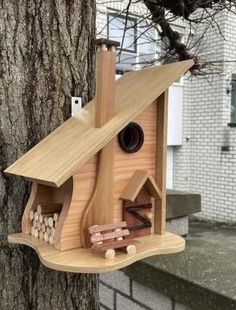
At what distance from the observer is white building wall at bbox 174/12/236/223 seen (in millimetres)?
6301

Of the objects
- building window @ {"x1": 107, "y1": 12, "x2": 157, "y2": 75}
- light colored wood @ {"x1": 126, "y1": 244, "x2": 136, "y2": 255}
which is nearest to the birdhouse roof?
light colored wood @ {"x1": 126, "y1": 244, "x2": 136, "y2": 255}

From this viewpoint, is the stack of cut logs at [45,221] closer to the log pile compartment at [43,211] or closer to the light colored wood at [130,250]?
the log pile compartment at [43,211]

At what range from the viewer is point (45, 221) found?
44.0 inches

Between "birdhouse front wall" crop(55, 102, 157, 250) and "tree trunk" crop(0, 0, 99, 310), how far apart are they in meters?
0.23

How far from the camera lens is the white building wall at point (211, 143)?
630cm

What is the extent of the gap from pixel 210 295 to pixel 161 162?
0.53 meters

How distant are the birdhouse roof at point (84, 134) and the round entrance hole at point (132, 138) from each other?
7cm

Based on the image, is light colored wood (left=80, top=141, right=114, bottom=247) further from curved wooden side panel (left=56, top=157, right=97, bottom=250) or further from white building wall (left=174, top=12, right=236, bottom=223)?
white building wall (left=174, top=12, right=236, bottom=223)

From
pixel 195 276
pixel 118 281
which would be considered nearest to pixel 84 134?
pixel 195 276

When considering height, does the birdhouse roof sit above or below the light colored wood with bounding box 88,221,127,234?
above

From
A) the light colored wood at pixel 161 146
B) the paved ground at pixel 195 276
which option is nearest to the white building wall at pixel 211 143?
the paved ground at pixel 195 276

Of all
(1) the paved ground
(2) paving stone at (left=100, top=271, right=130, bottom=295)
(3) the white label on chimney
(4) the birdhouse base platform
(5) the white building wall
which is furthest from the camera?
(5) the white building wall

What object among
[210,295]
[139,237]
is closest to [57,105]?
[139,237]

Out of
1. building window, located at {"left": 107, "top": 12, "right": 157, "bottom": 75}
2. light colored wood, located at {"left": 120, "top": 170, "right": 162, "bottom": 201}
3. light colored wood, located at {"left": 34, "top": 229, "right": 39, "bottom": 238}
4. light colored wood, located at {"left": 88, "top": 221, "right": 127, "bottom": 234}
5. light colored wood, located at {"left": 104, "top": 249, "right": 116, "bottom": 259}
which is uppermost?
building window, located at {"left": 107, "top": 12, "right": 157, "bottom": 75}
